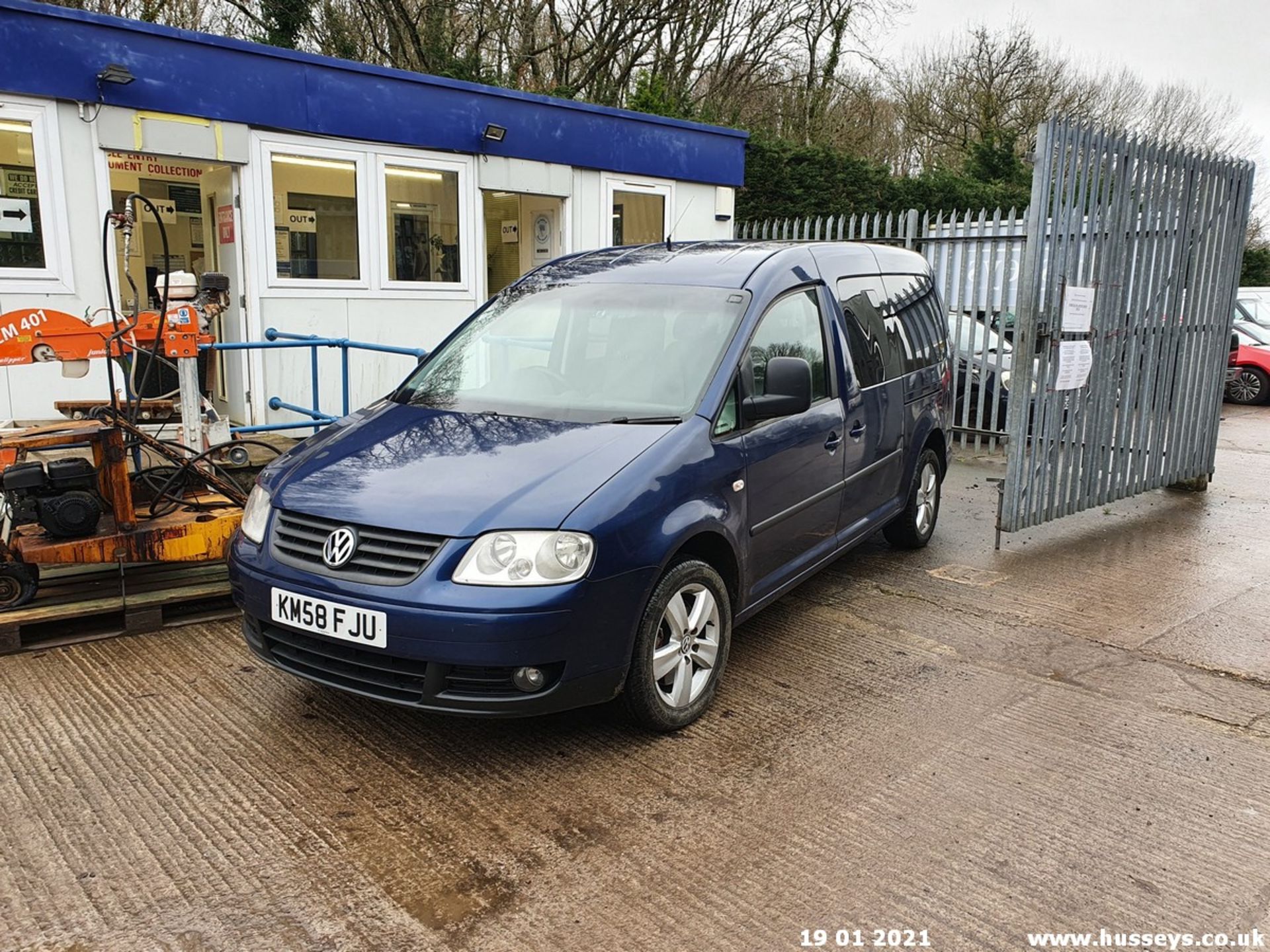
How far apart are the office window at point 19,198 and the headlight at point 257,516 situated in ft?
14.9

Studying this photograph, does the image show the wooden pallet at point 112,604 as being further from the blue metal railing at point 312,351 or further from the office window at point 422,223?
the office window at point 422,223

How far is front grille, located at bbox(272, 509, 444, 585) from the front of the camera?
3.26 metres

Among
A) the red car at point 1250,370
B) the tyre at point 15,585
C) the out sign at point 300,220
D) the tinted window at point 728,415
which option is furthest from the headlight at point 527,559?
the red car at point 1250,370

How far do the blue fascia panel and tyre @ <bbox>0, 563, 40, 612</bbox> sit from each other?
13.4 feet

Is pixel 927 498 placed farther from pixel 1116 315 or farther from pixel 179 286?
pixel 179 286

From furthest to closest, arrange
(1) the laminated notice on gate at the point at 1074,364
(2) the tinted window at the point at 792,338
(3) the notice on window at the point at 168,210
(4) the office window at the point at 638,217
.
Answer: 1. (4) the office window at the point at 638,217
2. (3) the notice on window at the point at 168,210
3. (1) the laminated notice on gate at the point at 1074,364
4. (2) the tinted window at the point at 792,338

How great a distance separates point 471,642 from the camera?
316cm

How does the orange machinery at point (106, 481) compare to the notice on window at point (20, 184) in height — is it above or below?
below

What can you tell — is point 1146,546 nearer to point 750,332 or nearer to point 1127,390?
point 1127,390

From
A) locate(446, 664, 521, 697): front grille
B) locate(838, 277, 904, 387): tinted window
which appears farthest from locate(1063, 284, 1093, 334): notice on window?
locate(446, 664, 521, 697): front grille

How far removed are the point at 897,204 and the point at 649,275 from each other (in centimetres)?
1536

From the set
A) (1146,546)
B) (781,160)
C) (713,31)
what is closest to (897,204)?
(781,160)

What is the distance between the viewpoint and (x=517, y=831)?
3143 millimetres

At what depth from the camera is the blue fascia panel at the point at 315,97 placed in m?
6.89
